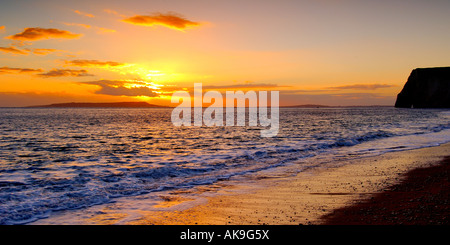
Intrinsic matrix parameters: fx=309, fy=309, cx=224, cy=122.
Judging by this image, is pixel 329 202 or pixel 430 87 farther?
pixel 430 87

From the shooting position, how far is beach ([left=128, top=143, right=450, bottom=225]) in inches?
273

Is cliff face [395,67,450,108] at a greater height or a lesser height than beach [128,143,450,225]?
greater

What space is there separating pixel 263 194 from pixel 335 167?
638cm

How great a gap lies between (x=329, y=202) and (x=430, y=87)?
18139 cm

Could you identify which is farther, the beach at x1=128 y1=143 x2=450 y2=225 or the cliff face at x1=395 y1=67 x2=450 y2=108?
the cliff face at x1=395 y1=67 x2=450 y2=108

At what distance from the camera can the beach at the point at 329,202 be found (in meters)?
6.95

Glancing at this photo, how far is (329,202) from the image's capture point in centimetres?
841

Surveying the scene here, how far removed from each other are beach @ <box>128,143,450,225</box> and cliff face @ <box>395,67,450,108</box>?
173 metres

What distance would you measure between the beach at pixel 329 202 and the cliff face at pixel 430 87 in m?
173
